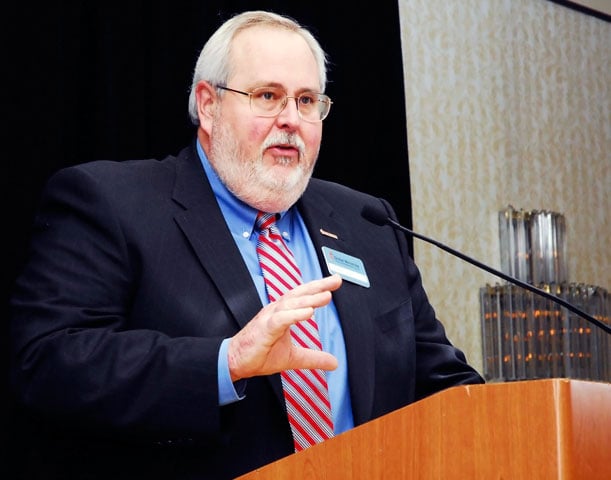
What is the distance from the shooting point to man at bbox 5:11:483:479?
6.14 ft

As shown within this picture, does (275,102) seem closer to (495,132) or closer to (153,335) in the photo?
(153,335)

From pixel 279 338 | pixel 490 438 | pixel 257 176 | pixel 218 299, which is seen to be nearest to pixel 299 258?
pixel 257 176

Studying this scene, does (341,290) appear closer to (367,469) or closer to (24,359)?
(24,359)

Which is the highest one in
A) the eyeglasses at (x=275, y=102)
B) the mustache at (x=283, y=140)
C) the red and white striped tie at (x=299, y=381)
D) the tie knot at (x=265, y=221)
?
the eyeglasses at (x=275, y=102)

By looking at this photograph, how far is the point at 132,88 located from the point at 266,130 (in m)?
1.09

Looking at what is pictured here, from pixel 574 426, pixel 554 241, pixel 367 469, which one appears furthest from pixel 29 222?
pixel 554 241

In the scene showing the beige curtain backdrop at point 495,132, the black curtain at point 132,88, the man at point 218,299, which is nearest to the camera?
the man at point 218,299

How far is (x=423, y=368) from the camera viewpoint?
245 centimetres

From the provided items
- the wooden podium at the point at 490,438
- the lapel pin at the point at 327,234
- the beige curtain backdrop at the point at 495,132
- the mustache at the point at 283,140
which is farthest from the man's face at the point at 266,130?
the beige curtain backdrop at the point at 495,132

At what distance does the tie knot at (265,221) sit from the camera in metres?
2.34

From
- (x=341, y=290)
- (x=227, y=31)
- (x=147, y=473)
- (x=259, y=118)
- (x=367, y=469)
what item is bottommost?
(x=147, y=473)

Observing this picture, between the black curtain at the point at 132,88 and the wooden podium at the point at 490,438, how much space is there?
1621 millimetres

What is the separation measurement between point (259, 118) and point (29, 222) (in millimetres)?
914

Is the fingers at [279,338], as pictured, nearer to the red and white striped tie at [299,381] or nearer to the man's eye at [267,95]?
the red and white striped tie at [299,381]
